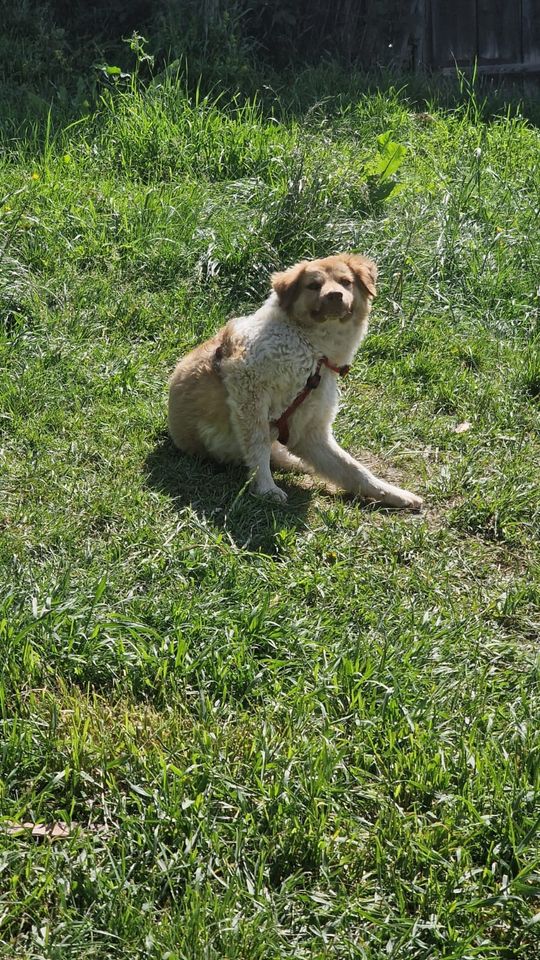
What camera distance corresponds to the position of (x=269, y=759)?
3.11 meters

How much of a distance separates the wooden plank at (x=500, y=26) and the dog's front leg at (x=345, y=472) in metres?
5.89

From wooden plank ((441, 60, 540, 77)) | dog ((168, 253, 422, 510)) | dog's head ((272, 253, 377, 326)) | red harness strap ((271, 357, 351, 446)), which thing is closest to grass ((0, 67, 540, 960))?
dog ((168, 253, 422, 510))

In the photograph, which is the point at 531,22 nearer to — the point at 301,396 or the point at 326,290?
the point at 326,290

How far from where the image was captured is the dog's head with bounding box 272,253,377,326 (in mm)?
4785

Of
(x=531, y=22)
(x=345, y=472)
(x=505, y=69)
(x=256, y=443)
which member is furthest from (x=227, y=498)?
(x=531, y=22)

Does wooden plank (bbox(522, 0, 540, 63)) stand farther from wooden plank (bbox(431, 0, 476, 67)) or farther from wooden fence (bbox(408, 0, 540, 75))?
wooden plank (bbox(431, 0, 476, 67))

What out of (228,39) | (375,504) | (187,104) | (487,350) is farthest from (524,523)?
(228,39)

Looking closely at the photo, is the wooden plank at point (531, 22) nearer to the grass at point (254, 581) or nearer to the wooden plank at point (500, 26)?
the wooden plank at point (500, 26)

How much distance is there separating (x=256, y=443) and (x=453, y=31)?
6126mm

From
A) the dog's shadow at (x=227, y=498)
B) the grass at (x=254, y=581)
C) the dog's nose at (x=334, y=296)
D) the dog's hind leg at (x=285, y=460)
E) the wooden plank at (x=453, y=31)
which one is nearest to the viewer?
the grass at (x=254, y=581)

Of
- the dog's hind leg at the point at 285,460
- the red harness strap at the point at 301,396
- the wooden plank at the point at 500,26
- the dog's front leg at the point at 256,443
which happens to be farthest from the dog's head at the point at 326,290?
the wooden plank at the point at 500,26

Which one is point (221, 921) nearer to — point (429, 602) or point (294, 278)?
point (429, 602)

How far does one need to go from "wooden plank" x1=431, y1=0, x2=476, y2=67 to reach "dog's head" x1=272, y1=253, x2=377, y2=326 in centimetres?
529

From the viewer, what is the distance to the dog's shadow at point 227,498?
4441 mm
